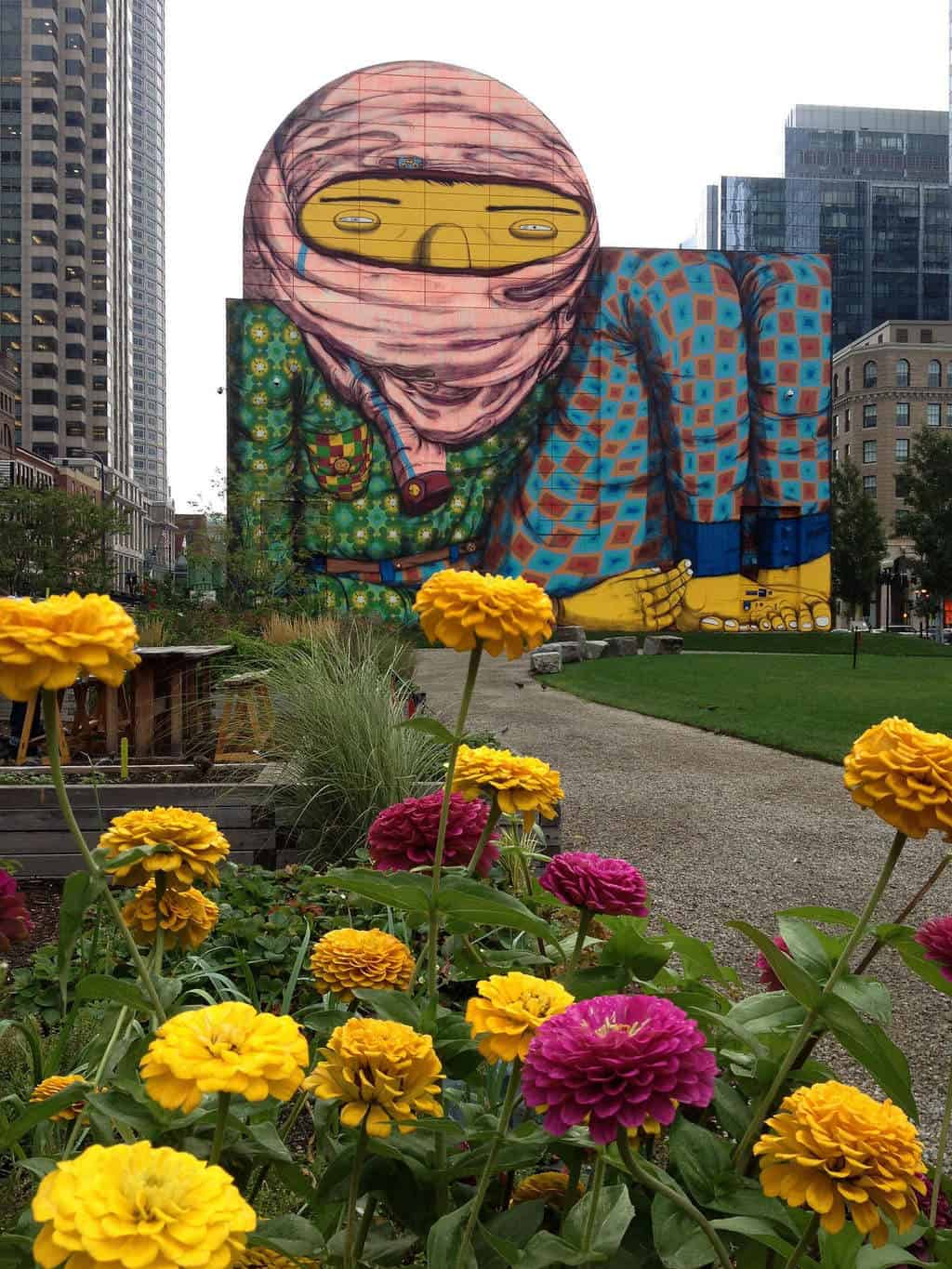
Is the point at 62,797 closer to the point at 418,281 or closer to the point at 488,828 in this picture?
the point at 488,828

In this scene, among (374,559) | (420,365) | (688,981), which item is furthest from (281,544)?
(688,981)

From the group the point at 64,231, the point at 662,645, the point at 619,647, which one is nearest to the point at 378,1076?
the point at 619,647

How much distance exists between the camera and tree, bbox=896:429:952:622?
114 ft

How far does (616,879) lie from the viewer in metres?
1.25

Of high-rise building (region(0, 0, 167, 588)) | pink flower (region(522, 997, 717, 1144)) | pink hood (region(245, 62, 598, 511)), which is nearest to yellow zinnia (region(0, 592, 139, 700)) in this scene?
pink flower (region(522, 997, 717, 1144))

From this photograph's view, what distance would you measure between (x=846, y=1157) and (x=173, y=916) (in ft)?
2.78

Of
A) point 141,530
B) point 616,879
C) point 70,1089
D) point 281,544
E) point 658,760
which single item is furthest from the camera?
point 141,530

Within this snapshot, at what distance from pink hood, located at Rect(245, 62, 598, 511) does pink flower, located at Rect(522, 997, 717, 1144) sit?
31.4 metres

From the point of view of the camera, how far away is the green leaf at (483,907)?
1.03 metres

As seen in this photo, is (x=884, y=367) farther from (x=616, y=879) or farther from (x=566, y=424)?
(x=616, y=879)

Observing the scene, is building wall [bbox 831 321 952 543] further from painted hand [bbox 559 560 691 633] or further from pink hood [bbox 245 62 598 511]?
pink hood [bbox 245 62 598 511]

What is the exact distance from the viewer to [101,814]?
3.73 metres

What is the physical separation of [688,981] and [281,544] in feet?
96.1

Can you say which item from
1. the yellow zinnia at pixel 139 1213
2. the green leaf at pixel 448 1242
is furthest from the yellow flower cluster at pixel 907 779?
the yellow zinnia at pixel 139 1213
